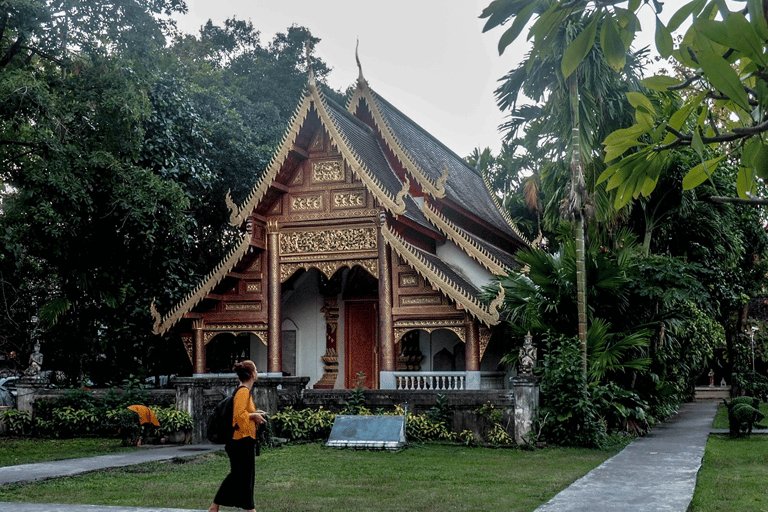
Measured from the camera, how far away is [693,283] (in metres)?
15.3

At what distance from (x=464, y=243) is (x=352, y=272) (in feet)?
11.1

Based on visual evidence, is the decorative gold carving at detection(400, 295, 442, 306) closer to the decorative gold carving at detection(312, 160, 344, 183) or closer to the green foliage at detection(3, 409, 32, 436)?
the decorative gold carving at detection(312, 160, 344, 183)

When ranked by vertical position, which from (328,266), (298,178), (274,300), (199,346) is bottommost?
(199,346)

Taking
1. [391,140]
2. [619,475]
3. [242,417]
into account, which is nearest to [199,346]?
[391,140]

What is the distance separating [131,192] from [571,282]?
26.8 feet

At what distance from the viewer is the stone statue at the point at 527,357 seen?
13.4m

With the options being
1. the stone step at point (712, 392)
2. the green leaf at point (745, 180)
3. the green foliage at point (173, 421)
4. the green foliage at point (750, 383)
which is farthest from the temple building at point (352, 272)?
the stone step at point (712, 392)

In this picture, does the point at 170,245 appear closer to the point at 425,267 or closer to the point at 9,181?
the point at 9,181

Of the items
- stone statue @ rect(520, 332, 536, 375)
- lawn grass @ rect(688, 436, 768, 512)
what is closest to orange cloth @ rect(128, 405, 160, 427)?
stone statue @ rect(520, 332, 536, 375)

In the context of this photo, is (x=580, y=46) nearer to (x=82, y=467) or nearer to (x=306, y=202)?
(x=82, y=467)

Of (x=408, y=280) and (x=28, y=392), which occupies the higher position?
(x=408, y=280)

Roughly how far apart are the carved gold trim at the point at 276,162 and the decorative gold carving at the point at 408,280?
3330 millimetres

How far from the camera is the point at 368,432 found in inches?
512

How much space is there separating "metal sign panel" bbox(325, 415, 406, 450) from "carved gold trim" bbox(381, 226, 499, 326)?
8.73 ft
